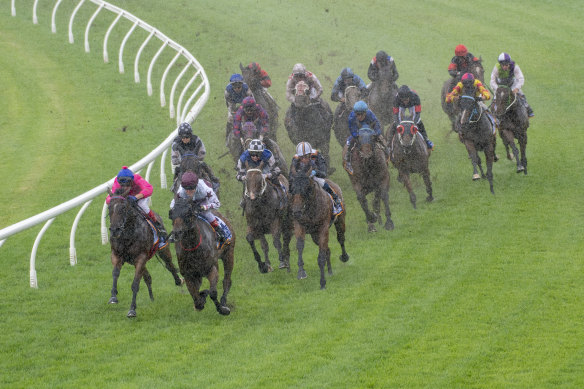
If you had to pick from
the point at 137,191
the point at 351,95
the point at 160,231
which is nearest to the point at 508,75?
the point at 351,95

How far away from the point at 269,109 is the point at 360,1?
13552 millimetres

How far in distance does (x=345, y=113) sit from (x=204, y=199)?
21.4ft

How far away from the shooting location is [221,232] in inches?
451

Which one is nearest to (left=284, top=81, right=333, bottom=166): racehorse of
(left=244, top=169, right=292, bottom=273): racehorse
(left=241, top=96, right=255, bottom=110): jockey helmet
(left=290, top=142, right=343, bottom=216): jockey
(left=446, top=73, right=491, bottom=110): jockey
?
(left=241, top=96, right=255, bottom=110): jockey helmet

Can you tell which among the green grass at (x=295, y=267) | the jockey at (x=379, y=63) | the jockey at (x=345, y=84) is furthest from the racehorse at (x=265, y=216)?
the jockey at (x=379, y=63)

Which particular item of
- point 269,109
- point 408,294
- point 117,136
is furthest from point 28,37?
point 408,294

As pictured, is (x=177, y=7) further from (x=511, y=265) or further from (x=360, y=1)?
(x=511, y=265)

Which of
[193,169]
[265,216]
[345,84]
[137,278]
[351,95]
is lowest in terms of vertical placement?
[137,278]

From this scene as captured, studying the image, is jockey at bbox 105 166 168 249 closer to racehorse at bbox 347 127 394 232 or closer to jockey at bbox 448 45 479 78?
racehorse at bbox 347 127 394 232

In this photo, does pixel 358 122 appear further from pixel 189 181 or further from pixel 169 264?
pixel 189 181

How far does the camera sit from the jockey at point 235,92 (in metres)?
16.0

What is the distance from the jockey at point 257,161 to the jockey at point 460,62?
6403 mm

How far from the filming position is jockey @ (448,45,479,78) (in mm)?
17891

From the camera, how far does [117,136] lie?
1862 centimetres
